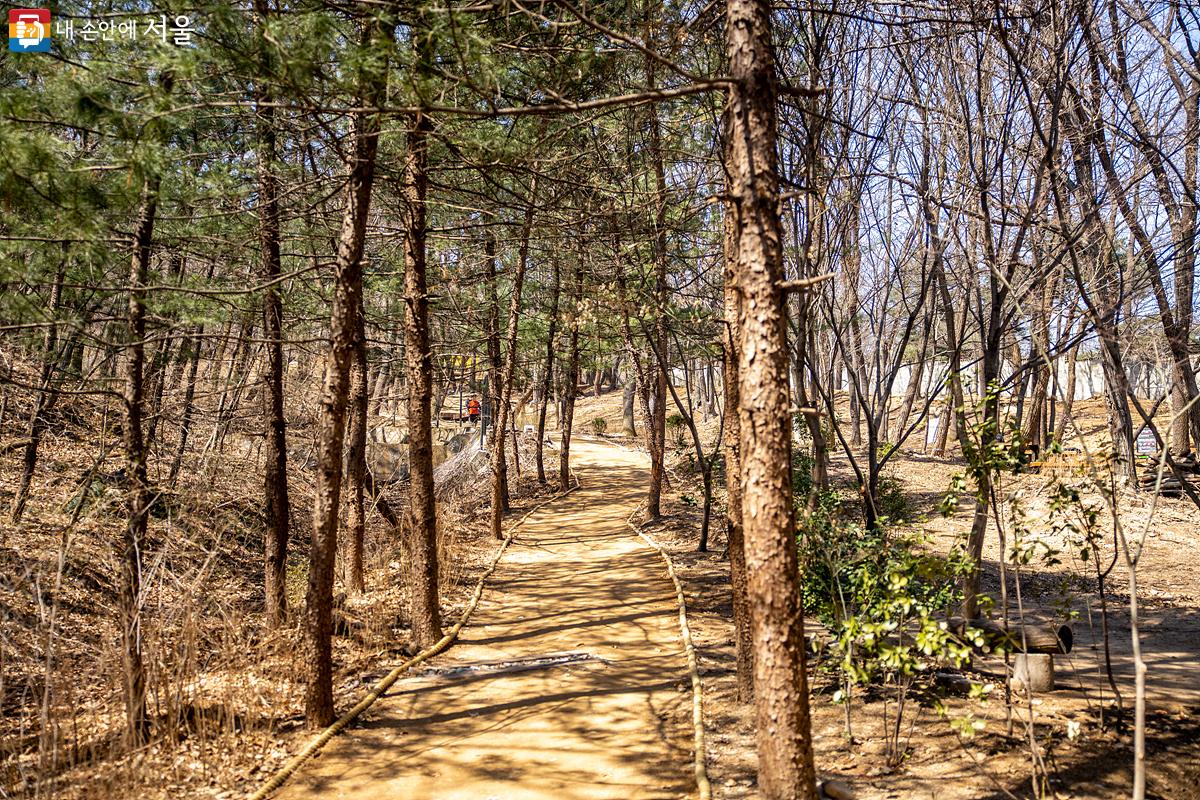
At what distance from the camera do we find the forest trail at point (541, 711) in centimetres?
469

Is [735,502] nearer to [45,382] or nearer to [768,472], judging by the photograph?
[768,472]

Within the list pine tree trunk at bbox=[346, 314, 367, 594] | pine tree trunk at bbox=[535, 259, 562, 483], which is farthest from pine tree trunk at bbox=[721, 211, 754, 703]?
pine tree trunk at bbox=[535, 259, 562, 483]

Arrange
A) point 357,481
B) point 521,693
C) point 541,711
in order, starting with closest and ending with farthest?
point 541,711 → point 521,693 → point 357,481

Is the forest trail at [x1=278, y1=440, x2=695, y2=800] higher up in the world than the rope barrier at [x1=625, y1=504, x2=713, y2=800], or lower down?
lower down

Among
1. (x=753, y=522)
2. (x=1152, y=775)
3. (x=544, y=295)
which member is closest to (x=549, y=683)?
(x=753, y=522)

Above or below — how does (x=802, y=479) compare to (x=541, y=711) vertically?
above

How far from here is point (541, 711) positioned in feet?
19.0

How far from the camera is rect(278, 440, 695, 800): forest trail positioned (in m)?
4.69

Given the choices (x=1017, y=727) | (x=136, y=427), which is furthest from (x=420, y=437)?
(x=1017, y=727)

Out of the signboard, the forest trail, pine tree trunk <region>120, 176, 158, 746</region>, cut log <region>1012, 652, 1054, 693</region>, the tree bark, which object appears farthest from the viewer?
the tree bark

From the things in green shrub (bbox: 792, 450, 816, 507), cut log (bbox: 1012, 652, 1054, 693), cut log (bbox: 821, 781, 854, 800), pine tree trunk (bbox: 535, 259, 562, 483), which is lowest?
cut log (bbox: 821, 781, 854, 800)

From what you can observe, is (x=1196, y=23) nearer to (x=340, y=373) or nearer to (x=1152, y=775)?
(x=1152, y=775)

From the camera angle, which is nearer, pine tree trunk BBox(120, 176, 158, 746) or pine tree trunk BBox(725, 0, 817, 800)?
pine tree trunk BBox(725, 0, 817, 800)

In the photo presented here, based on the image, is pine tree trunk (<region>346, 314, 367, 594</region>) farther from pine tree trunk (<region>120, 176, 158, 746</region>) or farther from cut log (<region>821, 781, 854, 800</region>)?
cut log (<region>821, 781, 854, 800</region>)
